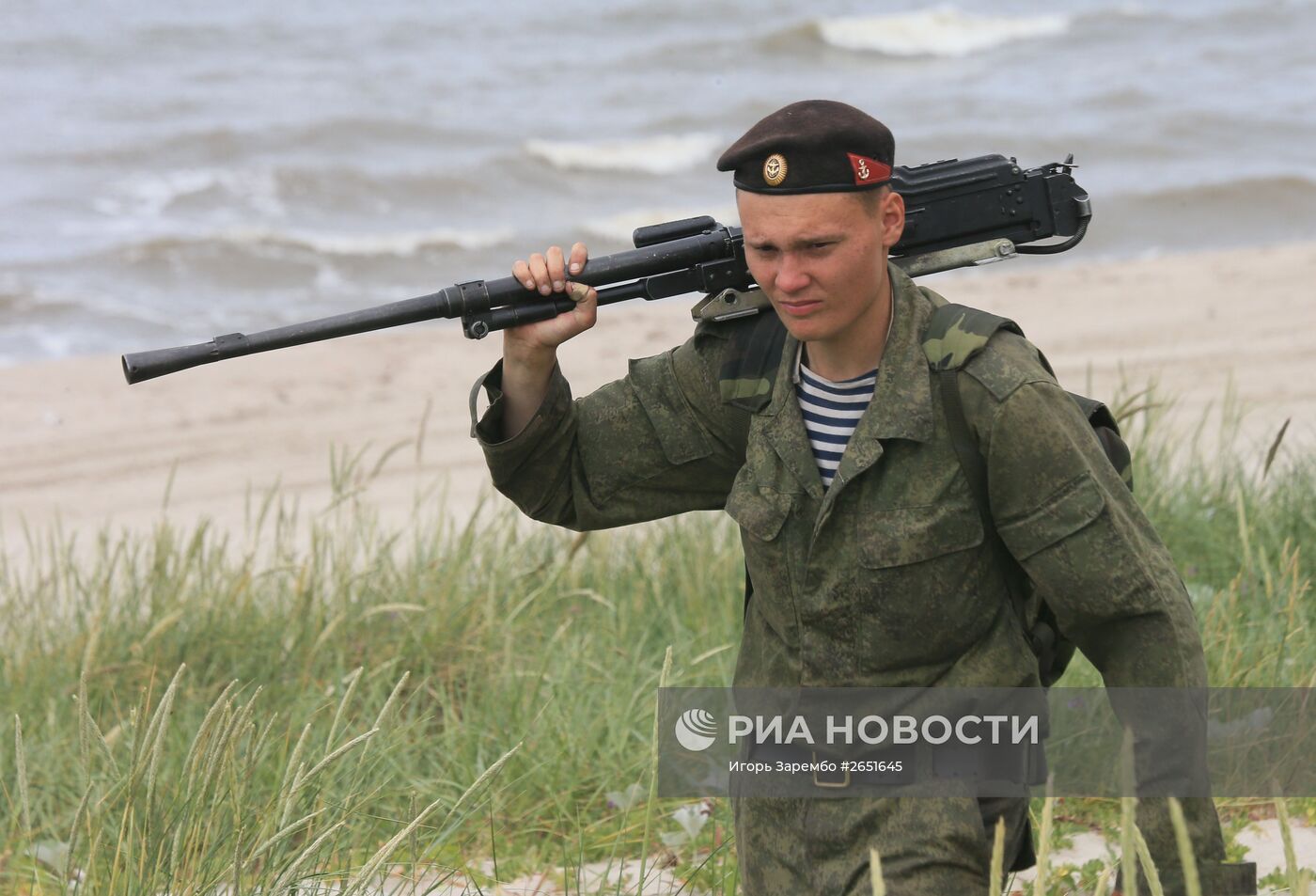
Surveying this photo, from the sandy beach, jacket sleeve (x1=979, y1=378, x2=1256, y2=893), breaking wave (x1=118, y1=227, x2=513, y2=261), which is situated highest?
breaking wave (x1=118, y1=227, x2=513, y2=261)

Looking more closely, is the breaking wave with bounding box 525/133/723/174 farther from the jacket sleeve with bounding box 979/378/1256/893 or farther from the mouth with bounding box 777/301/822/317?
the jacket sleeve with bounding box 979/378/1256/893

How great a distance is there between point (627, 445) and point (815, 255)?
58 centimetres

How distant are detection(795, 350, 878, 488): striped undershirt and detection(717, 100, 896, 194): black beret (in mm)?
320

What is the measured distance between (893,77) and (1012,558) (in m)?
17.5

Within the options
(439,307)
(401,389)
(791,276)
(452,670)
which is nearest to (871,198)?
(791,276)

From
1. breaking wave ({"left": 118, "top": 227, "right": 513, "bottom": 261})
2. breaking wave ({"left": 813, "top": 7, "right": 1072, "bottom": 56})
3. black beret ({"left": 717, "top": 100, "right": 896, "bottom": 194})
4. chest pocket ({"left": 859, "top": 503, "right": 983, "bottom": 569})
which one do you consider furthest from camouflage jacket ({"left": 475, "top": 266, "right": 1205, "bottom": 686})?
breaking wave ({"left": 813, "top": 7, "right": 1072, "bottom": 56})

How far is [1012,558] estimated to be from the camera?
2.58 m

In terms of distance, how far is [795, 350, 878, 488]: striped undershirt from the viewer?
2.59 m

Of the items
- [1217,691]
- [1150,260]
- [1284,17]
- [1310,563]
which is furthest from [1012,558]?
[1284,17]

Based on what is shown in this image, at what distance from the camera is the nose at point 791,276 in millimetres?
2434

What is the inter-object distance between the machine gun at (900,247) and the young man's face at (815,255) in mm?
254

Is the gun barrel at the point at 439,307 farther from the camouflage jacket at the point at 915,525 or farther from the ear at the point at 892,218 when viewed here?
the ear at the point at 892,218

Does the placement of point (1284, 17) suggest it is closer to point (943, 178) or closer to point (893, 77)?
point (893, 77)

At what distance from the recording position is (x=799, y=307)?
2.46m
